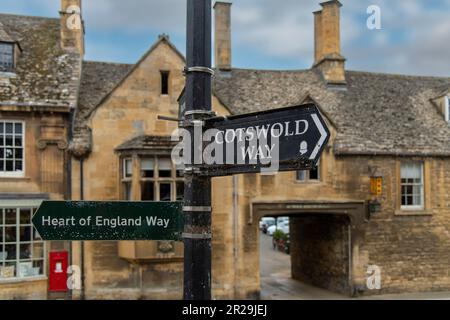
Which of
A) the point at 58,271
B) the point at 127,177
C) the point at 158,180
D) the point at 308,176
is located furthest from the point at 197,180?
the point at 308,176

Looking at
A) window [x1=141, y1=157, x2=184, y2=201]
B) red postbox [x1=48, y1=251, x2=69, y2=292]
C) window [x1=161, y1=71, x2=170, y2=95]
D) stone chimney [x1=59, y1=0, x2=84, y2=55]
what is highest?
stone chimney [x1=59, y1=0, x2=84, y2=55]

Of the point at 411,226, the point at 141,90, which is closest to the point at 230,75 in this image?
the point at 141,90

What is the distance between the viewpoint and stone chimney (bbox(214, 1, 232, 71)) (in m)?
21.1

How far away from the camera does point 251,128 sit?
11.9 feet

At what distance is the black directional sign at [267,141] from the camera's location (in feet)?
11.0

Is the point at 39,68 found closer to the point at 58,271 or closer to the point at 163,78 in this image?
the point at 163,78

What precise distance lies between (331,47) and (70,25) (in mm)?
10836

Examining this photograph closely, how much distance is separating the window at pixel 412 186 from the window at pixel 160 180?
351 inches

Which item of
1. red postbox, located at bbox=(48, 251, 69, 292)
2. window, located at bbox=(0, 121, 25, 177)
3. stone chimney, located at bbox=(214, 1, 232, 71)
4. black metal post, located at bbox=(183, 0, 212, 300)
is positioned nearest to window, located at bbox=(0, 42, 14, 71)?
window, located at bbox=(0, 121, 25, 177)

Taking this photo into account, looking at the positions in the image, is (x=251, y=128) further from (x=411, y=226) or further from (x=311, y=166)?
(x=411, y=226)

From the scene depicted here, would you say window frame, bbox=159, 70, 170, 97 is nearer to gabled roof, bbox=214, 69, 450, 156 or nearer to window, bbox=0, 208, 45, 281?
gabled roof, bbox=214, 69, 450, 156

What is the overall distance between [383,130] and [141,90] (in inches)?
377

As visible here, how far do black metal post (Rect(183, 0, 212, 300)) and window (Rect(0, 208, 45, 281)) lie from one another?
13.0 metres

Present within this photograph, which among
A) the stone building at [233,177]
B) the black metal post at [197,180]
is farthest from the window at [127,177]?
the black metal post at [197,180]
